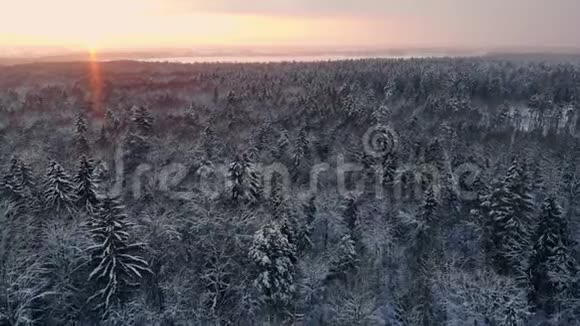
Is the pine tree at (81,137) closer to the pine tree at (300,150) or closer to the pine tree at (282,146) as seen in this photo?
the pine tree at (282,146)

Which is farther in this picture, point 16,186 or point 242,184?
point 242,184

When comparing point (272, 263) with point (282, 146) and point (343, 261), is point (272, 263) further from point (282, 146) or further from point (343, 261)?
point (282, 146)

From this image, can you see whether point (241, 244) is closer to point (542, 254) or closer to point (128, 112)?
point (542, 254)

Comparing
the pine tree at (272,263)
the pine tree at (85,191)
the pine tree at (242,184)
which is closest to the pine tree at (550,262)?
the pine tree at (272,263)

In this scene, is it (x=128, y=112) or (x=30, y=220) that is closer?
(x=30, y=220)

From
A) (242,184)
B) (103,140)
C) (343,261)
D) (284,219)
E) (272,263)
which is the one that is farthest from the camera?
(103,140)

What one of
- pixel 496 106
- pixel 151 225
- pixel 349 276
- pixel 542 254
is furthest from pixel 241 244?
pixel 496 106

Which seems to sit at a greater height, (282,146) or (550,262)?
(282,146)

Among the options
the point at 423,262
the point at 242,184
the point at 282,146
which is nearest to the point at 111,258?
the point at 242,184
